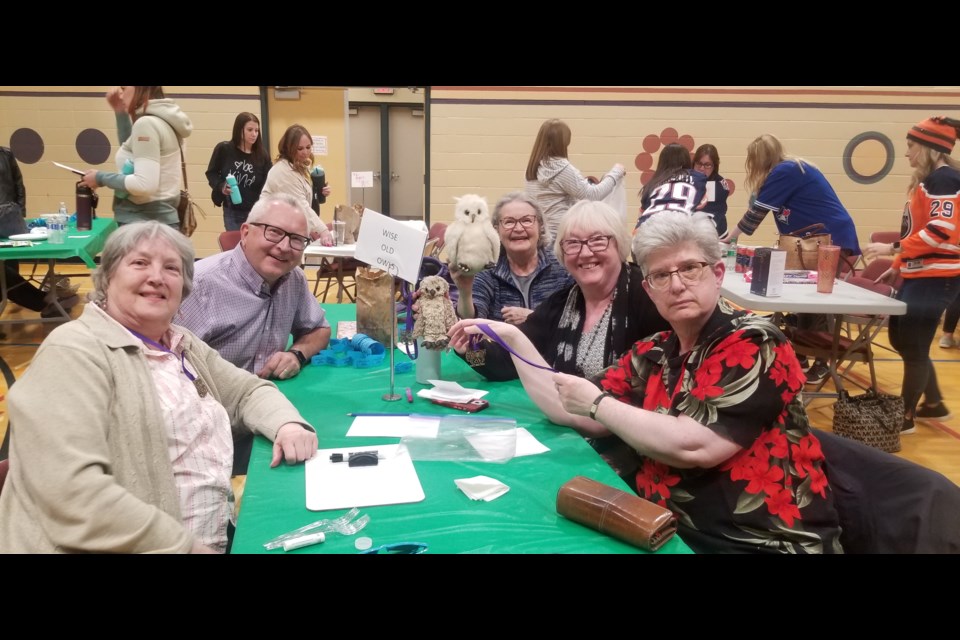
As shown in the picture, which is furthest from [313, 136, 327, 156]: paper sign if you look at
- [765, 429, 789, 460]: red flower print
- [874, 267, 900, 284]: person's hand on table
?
[765, 429, 789, 460]: red flower print

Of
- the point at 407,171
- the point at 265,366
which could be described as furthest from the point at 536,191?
the point at 407,171

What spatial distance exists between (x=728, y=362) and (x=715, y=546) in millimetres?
453

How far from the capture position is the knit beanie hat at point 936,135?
359 centimetres

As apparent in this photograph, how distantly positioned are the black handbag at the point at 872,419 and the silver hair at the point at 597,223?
2118 millimetres

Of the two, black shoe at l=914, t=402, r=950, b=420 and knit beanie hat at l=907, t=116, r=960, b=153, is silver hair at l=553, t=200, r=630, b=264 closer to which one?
knit beanie hat at l=907, t=116, r=960, b=153

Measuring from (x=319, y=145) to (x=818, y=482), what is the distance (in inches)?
323

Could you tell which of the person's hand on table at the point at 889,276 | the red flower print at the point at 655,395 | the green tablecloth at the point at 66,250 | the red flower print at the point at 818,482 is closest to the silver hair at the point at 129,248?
the red flower print at the point at 655,395

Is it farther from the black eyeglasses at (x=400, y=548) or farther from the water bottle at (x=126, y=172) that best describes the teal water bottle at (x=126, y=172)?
the black eyeglasses at (x=400, y=548)

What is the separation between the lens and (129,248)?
1.67 metres

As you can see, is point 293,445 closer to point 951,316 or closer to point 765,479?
point 765,479

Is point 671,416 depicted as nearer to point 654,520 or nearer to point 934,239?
point 654,520

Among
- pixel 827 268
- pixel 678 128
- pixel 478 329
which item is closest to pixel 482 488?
pixel 478 329

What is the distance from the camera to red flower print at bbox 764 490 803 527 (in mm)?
1535

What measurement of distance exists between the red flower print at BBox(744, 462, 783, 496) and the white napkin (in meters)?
0.60
